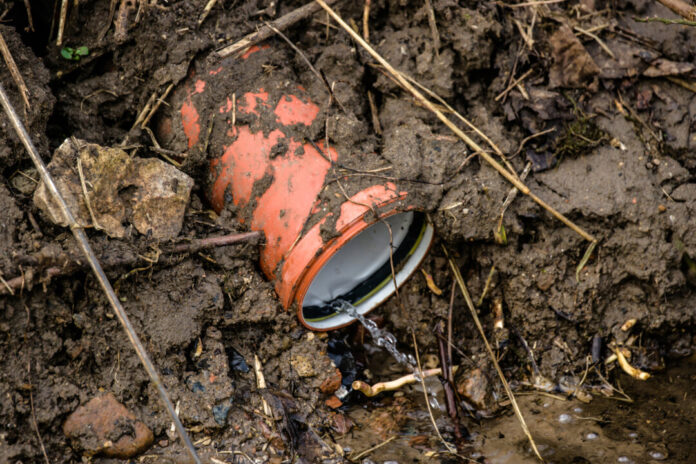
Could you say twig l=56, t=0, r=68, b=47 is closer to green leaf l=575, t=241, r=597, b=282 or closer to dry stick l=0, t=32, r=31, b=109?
dry stick l=0, t=32, r=31, b=109

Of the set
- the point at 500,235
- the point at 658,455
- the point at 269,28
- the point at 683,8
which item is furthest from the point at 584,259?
the point at 269,28

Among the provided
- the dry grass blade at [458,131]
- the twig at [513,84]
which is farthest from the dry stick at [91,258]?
the twig at [513,84]

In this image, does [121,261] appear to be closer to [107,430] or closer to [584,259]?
[107,430]

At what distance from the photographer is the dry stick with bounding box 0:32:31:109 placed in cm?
234

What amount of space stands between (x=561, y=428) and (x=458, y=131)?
129 centimetres

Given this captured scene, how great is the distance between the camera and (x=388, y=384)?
104 inches

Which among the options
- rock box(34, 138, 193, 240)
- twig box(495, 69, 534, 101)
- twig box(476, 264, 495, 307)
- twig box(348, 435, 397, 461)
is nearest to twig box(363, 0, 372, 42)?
twig box(495, 69, 534, 101)

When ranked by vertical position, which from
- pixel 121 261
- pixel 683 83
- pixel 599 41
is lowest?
pixel 121 261

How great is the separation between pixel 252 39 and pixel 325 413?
1.65m

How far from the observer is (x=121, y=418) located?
7.27 feet

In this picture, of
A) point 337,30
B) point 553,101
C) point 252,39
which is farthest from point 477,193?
point 252,39

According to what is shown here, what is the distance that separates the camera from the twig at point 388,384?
261 cm

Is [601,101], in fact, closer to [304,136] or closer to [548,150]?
[548,150]

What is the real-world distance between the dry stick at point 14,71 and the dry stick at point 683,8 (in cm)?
254
